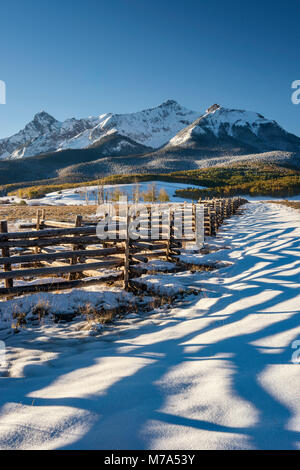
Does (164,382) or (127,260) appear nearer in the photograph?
(164,382)

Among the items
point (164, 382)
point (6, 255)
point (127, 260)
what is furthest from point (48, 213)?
point (164, 382)

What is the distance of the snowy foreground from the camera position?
79.1 inches

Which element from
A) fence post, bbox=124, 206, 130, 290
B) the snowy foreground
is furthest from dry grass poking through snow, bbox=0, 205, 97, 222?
the snowy foreground

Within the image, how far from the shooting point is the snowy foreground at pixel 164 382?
79.1 inches

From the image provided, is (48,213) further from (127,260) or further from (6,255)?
(127,260)

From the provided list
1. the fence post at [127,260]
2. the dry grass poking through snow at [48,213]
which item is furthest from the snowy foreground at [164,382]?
the dry grass poking through snow at [48,213]

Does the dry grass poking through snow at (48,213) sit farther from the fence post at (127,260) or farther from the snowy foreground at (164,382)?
the snowy foreground at (164,382)

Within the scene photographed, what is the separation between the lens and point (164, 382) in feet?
9.01

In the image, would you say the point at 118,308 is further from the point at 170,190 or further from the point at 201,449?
the point at 170,190

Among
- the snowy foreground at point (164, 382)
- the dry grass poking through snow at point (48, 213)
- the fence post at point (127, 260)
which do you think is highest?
the dry grass poking through snow at point (48, 213)

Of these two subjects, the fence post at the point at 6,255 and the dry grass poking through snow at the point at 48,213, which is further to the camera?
A: the dry grass poking through snow at the point at 48,213

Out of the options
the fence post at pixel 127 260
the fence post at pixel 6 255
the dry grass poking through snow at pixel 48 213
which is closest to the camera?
the fence post at pixel 6 255
